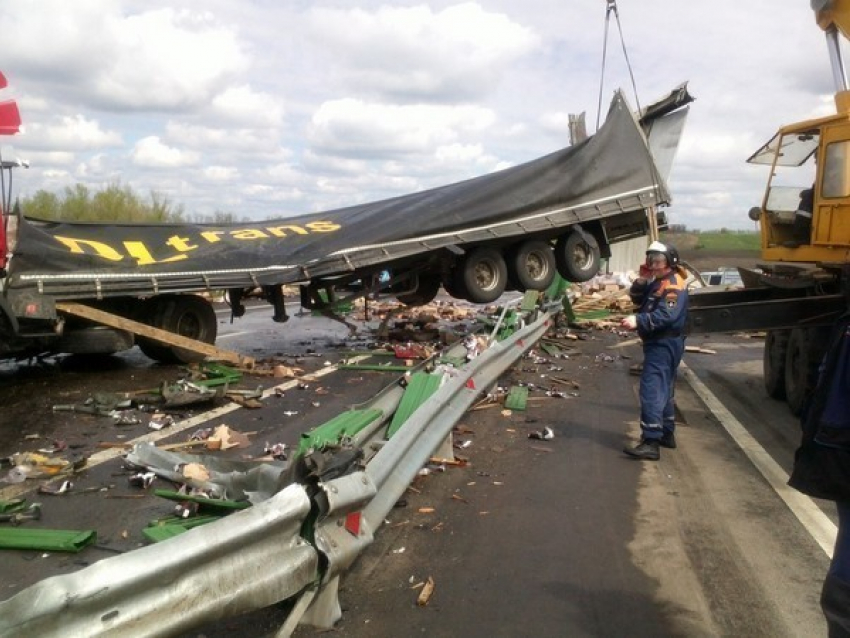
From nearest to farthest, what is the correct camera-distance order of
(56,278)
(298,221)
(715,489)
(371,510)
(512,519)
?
(371,510), (512,519), (715,489), (56,278), (298,221)

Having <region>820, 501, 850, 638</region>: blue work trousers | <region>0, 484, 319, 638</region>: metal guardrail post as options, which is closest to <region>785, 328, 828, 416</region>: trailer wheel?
<region>820, 501, 850, 638</region>: blue work trousers

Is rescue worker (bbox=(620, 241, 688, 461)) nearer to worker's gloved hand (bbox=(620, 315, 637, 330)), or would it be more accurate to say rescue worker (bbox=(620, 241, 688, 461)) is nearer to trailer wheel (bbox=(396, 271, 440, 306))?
worker's gloved hand (bbox=(620, 315, 637, 330))

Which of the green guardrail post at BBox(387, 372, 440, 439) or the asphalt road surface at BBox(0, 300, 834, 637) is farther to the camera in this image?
the green guardrail post at BBox(387, 372, 440, 439)

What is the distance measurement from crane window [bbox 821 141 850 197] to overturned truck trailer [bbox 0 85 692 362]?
12.2 feet

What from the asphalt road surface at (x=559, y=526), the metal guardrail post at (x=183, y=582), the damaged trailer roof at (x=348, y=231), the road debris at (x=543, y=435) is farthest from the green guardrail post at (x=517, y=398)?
the metal guardrail post at (x=183, y=582)

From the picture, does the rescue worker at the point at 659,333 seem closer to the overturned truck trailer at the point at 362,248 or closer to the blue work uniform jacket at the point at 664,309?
the blue work uniform jacket at the point at 664,309

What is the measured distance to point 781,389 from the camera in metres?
8.98

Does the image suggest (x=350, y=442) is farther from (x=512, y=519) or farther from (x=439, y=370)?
(x=439, y=370)

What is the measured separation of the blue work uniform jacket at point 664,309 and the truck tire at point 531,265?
16.5 ft

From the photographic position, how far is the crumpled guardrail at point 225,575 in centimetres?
220

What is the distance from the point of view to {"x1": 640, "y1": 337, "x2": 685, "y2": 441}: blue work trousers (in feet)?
21.2

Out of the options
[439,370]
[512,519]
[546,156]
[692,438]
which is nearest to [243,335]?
[546,156]

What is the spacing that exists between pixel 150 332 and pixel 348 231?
2.97m

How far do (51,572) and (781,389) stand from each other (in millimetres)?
7998
